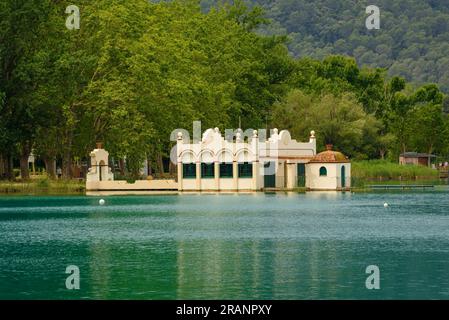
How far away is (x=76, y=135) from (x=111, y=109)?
6922 millimetres

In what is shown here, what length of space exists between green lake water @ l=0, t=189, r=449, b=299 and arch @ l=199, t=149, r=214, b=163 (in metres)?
18.8

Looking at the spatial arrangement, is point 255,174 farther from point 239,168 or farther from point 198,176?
point 198,176

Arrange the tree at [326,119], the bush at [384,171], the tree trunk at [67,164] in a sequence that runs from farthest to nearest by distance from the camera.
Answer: the tree at [326,119] → the bush at [384,171] → the tree trunk at [67,164]

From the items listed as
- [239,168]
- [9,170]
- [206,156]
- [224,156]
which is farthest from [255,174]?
[9,170]

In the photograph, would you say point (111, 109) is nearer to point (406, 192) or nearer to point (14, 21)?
point (14, 21)

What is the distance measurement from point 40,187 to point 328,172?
25.2m

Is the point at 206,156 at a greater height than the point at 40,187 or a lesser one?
greater

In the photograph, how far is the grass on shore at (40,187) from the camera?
9019 cm

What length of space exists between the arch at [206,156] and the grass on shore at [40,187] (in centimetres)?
1097

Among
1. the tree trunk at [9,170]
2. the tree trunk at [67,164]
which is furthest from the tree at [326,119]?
the tree trunk at [9,170]

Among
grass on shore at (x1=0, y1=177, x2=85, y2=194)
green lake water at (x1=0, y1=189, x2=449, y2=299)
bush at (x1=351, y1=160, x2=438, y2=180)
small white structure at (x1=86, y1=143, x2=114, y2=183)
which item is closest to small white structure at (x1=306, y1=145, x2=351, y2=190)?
bush at (x1=351, y1=160, x2=438, y2=180)

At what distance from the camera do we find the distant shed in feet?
440

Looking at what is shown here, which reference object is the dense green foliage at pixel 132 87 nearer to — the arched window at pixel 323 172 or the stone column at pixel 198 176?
the stone column at pixel 198 176

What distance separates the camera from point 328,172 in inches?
3738
